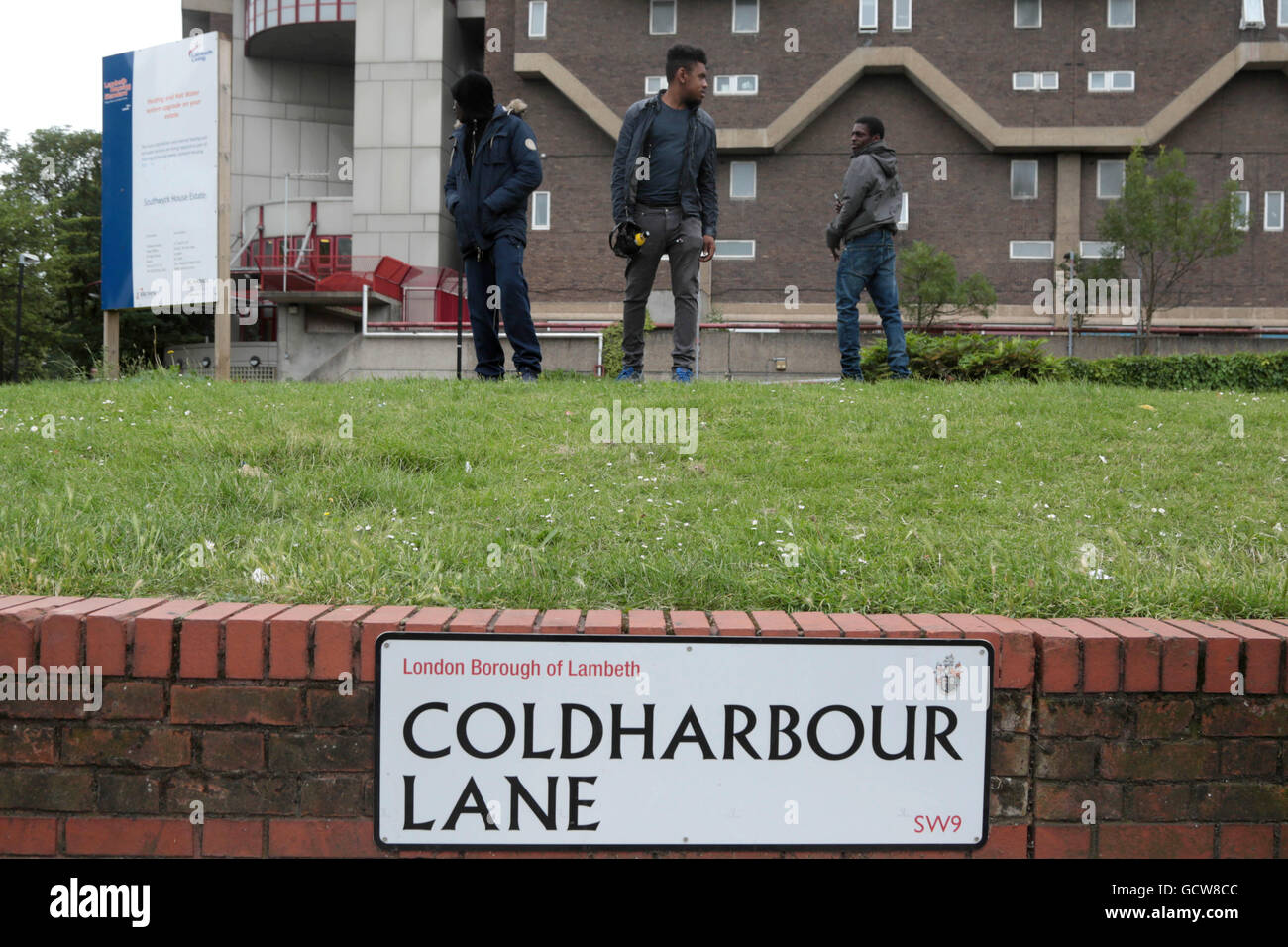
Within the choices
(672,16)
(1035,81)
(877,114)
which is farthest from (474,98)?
(1035,81)

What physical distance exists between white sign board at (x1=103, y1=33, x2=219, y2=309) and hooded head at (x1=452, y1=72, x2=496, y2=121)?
14.1 feet

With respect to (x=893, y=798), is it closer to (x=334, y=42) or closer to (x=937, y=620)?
(x=937, y=620)

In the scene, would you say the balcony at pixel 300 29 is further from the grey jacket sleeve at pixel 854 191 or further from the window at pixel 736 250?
the grey jacket sleeve at pixel 854 191

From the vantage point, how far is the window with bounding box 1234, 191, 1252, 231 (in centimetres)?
→ 2892

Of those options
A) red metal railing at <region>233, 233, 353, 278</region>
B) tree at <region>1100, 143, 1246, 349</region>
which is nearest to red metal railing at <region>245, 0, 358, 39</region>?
red metal railing at <region>233, 233, 353, 278</region>

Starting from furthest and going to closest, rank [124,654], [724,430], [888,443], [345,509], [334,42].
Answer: [334,42], [724,430], [888,443], [345,509], [124,654]

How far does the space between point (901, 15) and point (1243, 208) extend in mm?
12137

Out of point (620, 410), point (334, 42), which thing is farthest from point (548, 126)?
point (620, 410)

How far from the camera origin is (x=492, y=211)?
837 cm

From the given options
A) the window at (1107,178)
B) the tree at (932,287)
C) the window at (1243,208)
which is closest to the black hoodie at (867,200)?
the tree at (932,287)

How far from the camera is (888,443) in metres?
5.32

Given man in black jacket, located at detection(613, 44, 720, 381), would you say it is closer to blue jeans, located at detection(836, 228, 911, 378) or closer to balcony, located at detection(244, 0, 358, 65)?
blue jeans, located at detection(836, 228, 911, 378)
